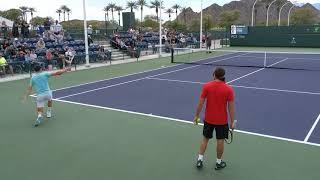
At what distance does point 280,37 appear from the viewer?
4044 centimetres

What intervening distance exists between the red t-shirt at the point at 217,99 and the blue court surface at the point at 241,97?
2856 millimetres

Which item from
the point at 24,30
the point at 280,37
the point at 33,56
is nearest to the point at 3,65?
the point at 33,56

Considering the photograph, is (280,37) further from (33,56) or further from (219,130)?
(219,130)

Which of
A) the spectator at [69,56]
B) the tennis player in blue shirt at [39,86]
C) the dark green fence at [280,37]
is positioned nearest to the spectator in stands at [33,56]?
the spectator at [69,56]

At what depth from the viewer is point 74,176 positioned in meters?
6.82

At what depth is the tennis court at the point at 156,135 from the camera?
7.11 m

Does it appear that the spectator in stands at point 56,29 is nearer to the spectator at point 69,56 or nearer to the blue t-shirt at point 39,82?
the spectator at point 69,56

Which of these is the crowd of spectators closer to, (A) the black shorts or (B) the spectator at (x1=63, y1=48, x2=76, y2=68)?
(B) the spectator at (x1=63, y1=48, x2=76, y2=68)

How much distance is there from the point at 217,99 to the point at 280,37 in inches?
1427

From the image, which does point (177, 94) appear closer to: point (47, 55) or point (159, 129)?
point (159, 129)

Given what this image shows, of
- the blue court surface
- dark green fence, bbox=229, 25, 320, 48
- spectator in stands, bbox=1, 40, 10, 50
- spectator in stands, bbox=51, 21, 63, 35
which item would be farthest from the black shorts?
dark green fence, bbox=229, 25, 320, 48

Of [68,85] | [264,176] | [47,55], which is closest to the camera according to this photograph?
[264,176]

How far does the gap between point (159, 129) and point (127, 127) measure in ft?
2.81

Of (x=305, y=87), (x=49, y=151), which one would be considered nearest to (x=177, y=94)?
(x=305, y=87)
